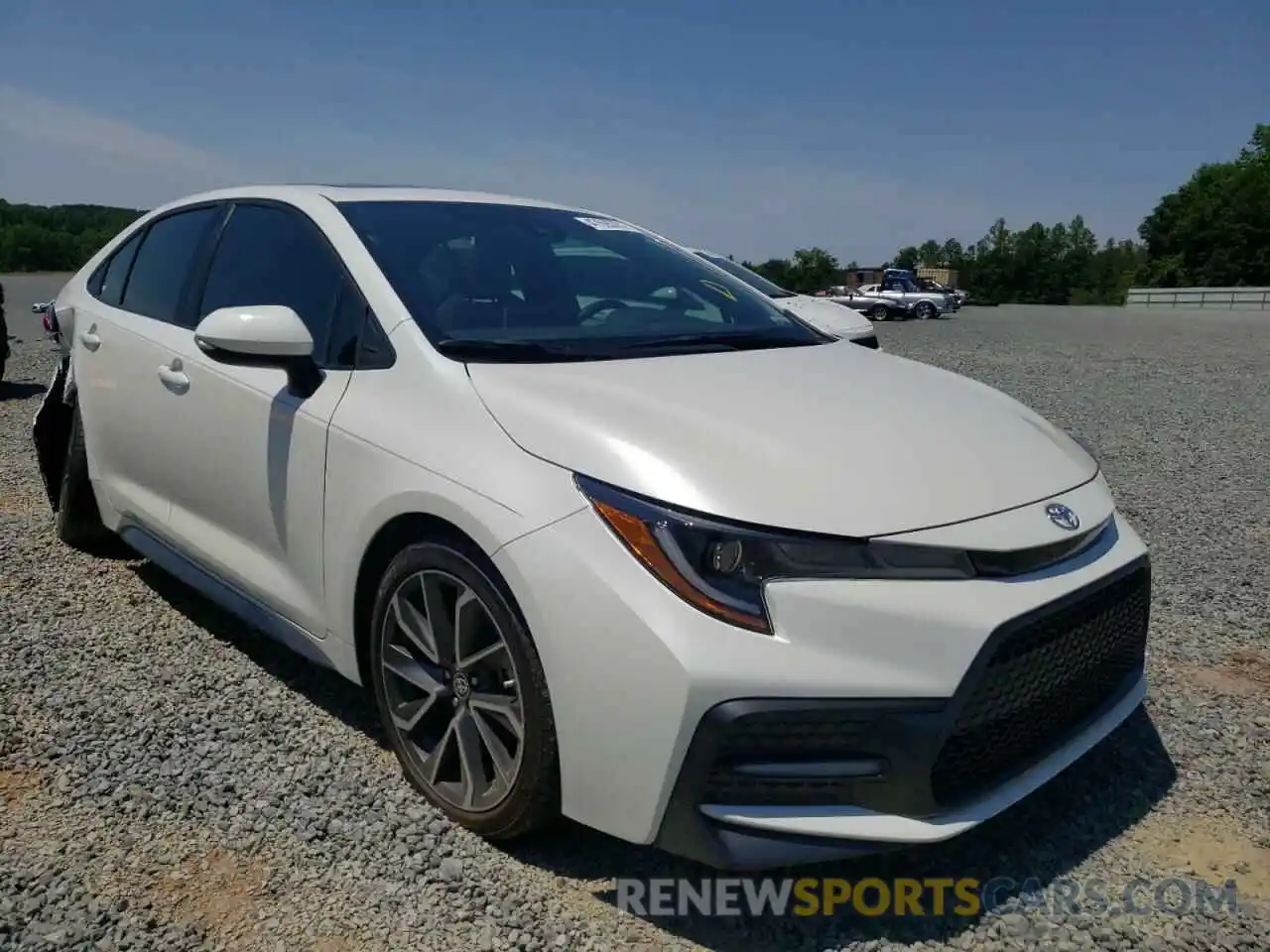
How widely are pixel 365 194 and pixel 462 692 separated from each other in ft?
5.86

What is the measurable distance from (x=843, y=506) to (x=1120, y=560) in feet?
2.73

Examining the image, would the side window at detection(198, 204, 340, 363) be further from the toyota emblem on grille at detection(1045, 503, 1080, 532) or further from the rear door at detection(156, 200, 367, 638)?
the toyota emblem on grille at detection(1045, 503, 1080, 532)

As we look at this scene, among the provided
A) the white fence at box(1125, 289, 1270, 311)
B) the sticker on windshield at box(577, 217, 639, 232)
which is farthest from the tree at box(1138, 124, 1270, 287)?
the sticker on windshield at box(577, 217, 639, 232)

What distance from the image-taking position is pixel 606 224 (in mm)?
3844

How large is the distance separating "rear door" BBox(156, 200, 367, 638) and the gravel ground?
17.2 inches

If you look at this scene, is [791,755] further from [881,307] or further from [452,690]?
[881,307]

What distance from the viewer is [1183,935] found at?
2221mm

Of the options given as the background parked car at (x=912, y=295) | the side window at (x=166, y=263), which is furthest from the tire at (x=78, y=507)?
the background parked car at (x=912, y=295)

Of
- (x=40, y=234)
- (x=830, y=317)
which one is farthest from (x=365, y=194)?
(x=40, y=234)

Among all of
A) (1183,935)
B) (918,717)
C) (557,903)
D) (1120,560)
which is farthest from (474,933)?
(1120,560)

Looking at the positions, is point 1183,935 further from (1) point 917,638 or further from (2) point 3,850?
(2) point 3,850

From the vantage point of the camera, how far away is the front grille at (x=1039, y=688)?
2088mm

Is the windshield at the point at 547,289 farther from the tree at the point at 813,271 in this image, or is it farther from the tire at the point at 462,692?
the tree at the point at 813,271

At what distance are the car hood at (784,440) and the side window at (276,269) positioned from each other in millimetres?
684
